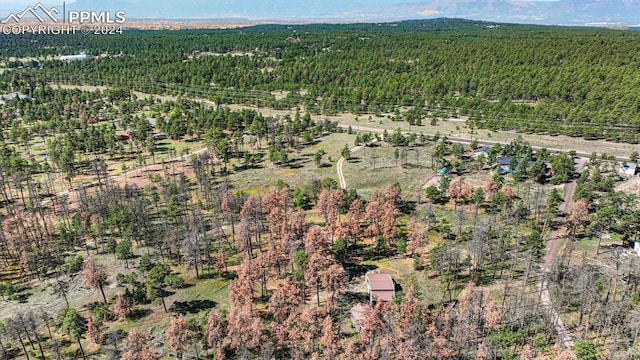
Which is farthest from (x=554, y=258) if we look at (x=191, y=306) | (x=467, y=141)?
(x=467, y=141)

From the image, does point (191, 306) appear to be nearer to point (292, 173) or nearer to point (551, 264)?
point (551, 264)

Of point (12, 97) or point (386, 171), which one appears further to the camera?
point (12, 97)

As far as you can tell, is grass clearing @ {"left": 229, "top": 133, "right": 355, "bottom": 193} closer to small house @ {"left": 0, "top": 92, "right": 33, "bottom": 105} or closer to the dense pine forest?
the dense pine forest

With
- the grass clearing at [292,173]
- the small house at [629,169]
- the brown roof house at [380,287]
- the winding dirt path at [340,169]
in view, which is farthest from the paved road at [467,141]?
the brown roof house at [380,287]

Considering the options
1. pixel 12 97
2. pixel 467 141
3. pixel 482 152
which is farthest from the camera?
pixel 12 97

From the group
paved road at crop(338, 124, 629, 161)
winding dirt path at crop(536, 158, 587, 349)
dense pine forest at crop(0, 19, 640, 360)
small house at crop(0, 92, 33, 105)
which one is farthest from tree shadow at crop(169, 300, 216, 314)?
small house at crop(0, 92, 33, 105)

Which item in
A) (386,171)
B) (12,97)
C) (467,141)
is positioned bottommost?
(386,171)

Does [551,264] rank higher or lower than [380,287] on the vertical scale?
lower
